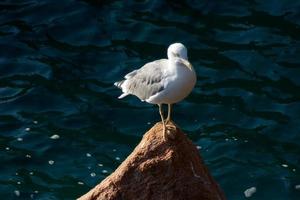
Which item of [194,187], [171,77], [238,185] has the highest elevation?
[171,77]

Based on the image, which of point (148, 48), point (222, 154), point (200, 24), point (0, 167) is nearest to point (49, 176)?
point (0, 167)

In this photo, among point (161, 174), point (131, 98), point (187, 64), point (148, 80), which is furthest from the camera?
point (131, 98)

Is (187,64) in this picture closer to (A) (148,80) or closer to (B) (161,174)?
(A) (148,80)

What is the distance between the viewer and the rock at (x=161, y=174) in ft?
22.6

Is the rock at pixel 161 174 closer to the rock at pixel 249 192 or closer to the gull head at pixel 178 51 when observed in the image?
the gull head at pixel 178 51

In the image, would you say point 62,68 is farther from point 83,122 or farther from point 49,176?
point 49,176

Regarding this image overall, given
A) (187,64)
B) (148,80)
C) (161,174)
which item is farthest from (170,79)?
(161,174)

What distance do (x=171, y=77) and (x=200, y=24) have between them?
20.7ft

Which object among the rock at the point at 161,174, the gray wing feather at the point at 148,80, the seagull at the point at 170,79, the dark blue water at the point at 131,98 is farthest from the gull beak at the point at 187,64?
the dark blue water at the point at 131,98

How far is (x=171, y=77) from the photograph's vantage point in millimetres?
6625

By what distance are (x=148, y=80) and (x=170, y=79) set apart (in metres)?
0.42

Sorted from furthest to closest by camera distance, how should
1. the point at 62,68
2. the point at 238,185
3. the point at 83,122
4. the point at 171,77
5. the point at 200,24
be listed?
the point at 200,24 < the point at 62,68 < the point at 83,122 < the point at 238,185 < the point at 171,77

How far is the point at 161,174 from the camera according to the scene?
6887 mm

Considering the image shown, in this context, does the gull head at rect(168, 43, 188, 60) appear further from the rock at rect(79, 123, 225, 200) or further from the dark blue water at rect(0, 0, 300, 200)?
the dark blue water at rect(0, 0, 300, 200)
